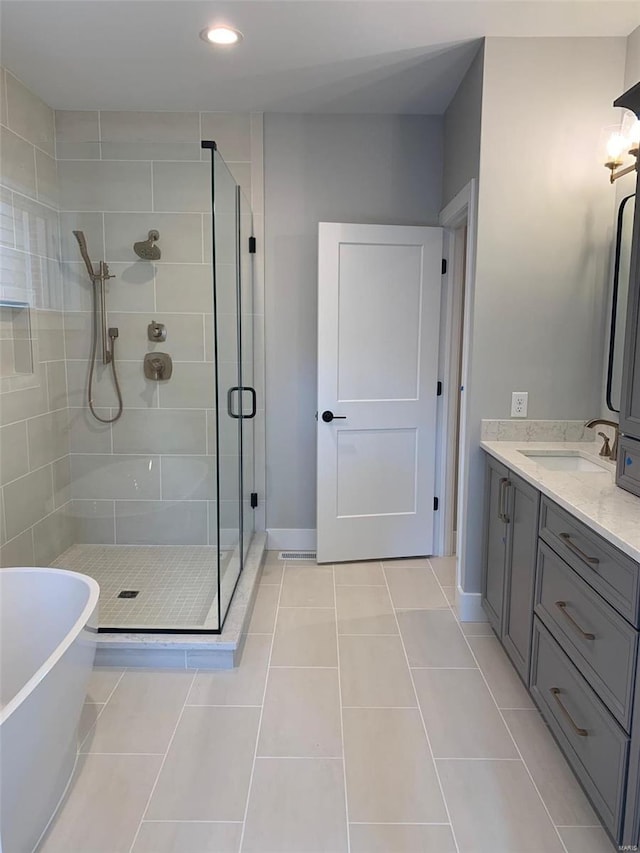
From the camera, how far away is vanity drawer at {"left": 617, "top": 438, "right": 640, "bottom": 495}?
1853 millimetres

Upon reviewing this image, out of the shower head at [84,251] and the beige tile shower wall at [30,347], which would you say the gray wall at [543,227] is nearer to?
the shower head at [84,251]

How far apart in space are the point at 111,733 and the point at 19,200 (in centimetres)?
244

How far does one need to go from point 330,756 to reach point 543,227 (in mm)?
2354

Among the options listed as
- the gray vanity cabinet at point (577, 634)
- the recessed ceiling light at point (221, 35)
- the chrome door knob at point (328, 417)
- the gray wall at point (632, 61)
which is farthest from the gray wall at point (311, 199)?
the gray vanity cabinet at point (577, 634)

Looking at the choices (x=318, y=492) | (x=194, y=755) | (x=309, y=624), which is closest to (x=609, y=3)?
(x=318, y=492)

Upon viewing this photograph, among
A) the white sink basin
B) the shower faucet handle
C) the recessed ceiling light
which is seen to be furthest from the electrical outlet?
the recessed ceiling light

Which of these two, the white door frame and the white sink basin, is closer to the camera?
the white sink basin

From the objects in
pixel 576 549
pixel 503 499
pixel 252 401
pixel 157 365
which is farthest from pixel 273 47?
pixel 576 549

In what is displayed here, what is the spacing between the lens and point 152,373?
3236 millimetres

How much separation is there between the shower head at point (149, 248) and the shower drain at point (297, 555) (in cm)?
198

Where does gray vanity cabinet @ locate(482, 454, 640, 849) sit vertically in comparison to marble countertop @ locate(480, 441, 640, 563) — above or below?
below

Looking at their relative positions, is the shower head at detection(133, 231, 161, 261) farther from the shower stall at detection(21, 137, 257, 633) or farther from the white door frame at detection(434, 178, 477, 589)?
the white door frame at detection(434, 178, 477, 589)

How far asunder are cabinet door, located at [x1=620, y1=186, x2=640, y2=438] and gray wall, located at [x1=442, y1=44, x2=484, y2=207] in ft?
3.29

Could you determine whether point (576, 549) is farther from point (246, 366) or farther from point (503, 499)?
point (246, 366)
